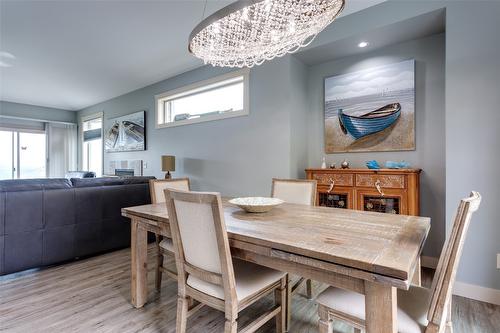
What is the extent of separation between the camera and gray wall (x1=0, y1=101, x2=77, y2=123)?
19.5ft

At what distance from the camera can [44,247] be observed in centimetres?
254

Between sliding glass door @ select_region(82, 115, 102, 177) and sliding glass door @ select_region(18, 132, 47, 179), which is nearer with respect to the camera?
sliding glass door @ select_region(18, 132, 47, 179)

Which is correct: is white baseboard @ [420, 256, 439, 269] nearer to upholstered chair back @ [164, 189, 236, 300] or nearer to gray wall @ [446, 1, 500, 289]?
gray wall @ [446, 1, 500, 289]

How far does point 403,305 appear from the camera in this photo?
1086mm

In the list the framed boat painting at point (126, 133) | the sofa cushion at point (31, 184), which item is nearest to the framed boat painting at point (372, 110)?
the sofa cushion at point (31, 184)

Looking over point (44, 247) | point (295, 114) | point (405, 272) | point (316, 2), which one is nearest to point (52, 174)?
point (44, 247)

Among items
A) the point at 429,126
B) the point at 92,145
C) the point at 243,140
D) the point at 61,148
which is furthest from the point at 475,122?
the point at 61,148

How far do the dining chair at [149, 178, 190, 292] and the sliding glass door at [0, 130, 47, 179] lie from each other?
6069 millimetres

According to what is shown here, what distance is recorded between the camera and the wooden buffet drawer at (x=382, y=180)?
7.89 ft

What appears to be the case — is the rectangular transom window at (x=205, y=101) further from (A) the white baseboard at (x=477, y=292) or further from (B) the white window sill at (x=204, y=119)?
(A) the white baseboard at (x=477, y=292)

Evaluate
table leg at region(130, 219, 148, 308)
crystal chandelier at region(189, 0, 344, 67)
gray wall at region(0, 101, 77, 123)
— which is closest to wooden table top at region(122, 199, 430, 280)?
table leg at region(130, 219, 148, 308)

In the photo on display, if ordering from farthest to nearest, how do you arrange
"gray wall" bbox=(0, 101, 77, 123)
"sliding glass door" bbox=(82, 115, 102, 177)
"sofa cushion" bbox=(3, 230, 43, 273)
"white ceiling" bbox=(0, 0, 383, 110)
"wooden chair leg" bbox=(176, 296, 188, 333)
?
"sliding glass door" bbox=(82, 115, 102, 177)
"gray wall" bbox=(0, 101, 77, 123)
"white ceiling" bbox=(0, 0, 383, 110)
"sofa cushion" bbox=(3, 230, 43, 273)
"wooden chair leg" bbox=(176, 296, 188, 333)

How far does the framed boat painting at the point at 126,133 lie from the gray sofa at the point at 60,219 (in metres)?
2.08

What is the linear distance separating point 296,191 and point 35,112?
7.28 m
